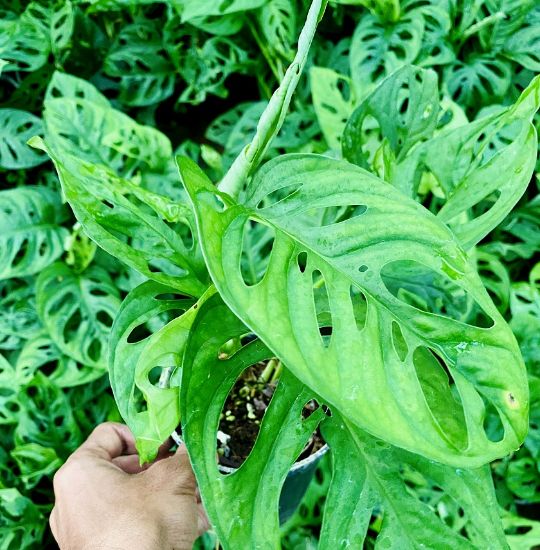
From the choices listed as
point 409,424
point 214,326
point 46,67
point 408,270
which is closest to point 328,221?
point 408,270

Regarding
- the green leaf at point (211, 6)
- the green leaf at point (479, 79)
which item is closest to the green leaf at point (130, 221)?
the green leaf at point (211, 6)

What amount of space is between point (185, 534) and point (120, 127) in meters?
0.71

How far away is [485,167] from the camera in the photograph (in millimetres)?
645

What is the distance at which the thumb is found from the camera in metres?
0.67

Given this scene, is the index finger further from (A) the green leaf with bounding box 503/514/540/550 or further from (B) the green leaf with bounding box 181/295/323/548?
(A) the green leaf with bounding box 503/514/540/550

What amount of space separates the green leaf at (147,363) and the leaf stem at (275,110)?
113 millimetres

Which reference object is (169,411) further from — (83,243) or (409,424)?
(83,243)

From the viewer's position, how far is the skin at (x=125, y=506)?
0.65 m

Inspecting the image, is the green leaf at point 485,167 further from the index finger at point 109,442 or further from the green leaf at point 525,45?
the green leaf at point 525,45

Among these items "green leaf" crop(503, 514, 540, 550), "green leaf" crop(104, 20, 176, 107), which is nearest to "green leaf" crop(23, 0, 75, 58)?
"green leaf" crop(104, 20, 176, 107)

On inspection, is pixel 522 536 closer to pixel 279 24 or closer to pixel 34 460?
pixel 34 460

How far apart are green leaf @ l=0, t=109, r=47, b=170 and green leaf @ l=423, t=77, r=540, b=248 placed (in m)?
0.85

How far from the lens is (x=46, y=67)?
137 cm

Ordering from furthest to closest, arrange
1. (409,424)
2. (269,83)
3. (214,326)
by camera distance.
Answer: (269,83) < (214,326) < (409,424)
